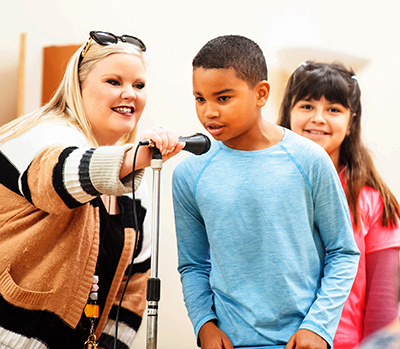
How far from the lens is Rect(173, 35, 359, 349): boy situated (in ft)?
3.80

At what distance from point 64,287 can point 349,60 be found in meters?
1.54

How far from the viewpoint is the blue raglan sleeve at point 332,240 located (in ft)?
3.79

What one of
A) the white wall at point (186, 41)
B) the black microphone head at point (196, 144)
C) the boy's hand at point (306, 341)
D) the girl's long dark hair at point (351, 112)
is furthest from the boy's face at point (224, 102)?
the white wall at point (186, 41)

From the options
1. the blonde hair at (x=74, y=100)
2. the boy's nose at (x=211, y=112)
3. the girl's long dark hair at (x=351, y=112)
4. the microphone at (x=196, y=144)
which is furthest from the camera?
the girl's long dark hair at (x=351, y=112)

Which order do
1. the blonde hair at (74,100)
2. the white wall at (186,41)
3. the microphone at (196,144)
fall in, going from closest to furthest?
the microphone at (196,144) < the blonde hair at (74,100) < the white wall at (186,41)

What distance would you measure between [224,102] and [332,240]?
423 mm

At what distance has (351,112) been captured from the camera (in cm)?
181

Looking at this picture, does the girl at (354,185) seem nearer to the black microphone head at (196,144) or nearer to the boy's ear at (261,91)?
the boy's ear at (261,91)

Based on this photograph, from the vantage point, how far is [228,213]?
1227 millimetres

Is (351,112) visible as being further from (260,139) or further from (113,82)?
(113,82)

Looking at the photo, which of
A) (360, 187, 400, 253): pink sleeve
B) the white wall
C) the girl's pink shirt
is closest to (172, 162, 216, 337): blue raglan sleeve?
the girl's pink shirt

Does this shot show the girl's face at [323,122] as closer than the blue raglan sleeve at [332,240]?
No

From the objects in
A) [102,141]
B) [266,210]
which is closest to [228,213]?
[266,210]

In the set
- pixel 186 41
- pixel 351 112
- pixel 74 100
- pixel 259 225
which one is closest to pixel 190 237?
pixel 259 225
